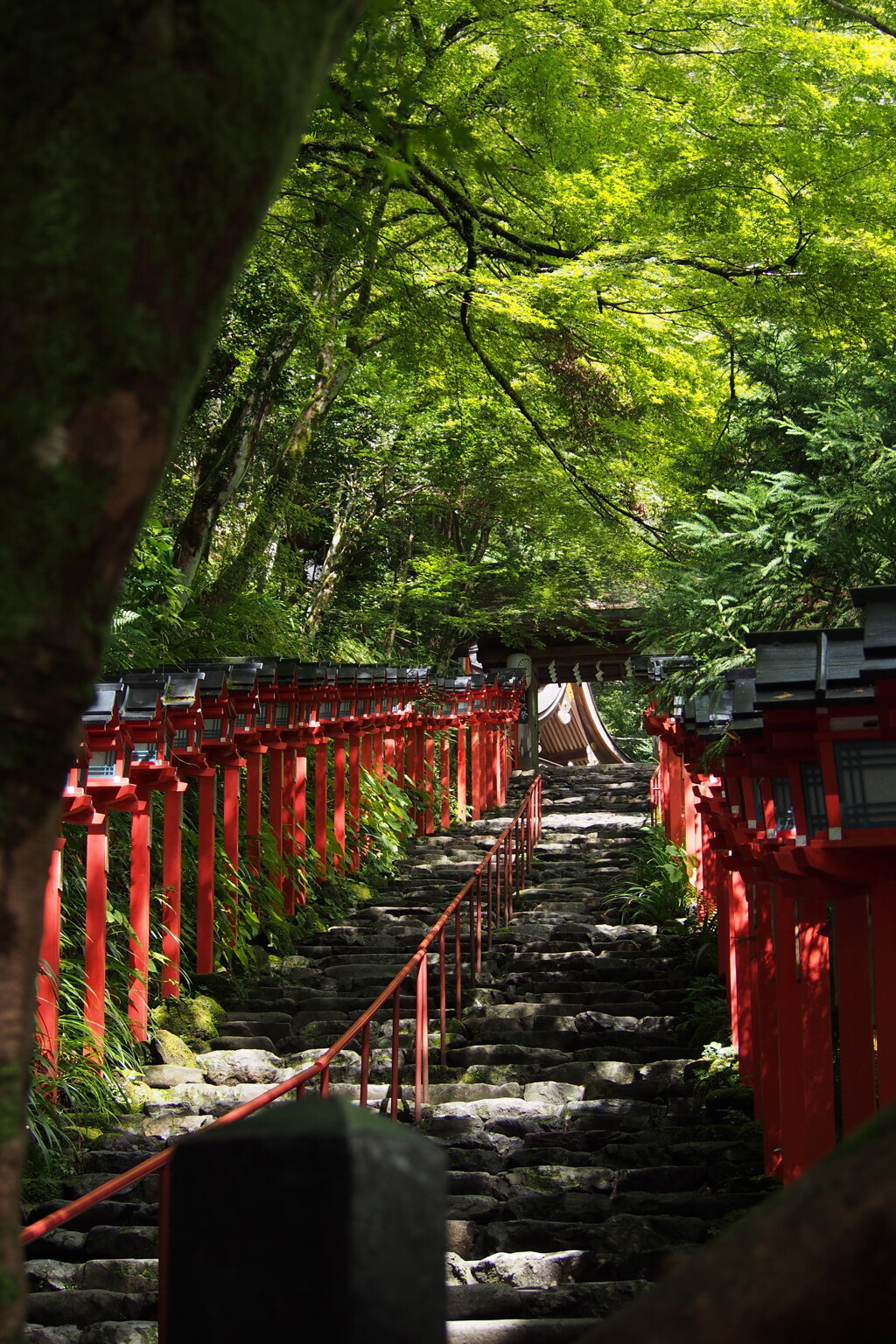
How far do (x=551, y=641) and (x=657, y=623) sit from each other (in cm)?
2210

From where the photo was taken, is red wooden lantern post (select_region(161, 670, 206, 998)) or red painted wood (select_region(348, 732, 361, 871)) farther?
red painted wood (select_region(348, 732, 361, 871))

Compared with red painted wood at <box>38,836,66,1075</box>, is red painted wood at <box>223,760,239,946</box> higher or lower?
higher

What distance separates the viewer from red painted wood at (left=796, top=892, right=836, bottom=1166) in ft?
20.5

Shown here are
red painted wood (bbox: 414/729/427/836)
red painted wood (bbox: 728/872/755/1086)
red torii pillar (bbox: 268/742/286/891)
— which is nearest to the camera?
red painted wood (bbox: 728/872/755/1086)

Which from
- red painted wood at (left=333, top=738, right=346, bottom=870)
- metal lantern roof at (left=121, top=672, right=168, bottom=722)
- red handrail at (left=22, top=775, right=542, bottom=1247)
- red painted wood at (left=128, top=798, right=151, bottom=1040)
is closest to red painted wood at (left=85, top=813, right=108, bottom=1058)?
red painted wood at (left=128, top=798, right=151, bottom=1040)

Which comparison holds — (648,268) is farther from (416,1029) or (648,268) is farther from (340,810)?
(340,810)

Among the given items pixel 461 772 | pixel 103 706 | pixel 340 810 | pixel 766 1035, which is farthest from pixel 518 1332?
pixel 461 772

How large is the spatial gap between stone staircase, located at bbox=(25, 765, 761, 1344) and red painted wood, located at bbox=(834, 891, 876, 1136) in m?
1.08

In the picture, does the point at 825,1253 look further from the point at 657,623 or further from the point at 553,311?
the point at 553,311

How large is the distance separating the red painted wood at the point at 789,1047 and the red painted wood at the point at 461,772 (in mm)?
16337

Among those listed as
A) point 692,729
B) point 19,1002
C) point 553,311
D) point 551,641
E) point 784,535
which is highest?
point 551,641

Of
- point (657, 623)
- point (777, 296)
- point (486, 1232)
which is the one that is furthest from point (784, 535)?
point (486, 1232)

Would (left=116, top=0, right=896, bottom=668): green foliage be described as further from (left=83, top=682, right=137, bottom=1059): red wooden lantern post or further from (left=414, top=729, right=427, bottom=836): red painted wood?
(left=414, top=729, right=427, bottom=836): red painted wood

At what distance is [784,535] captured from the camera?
773 cm
